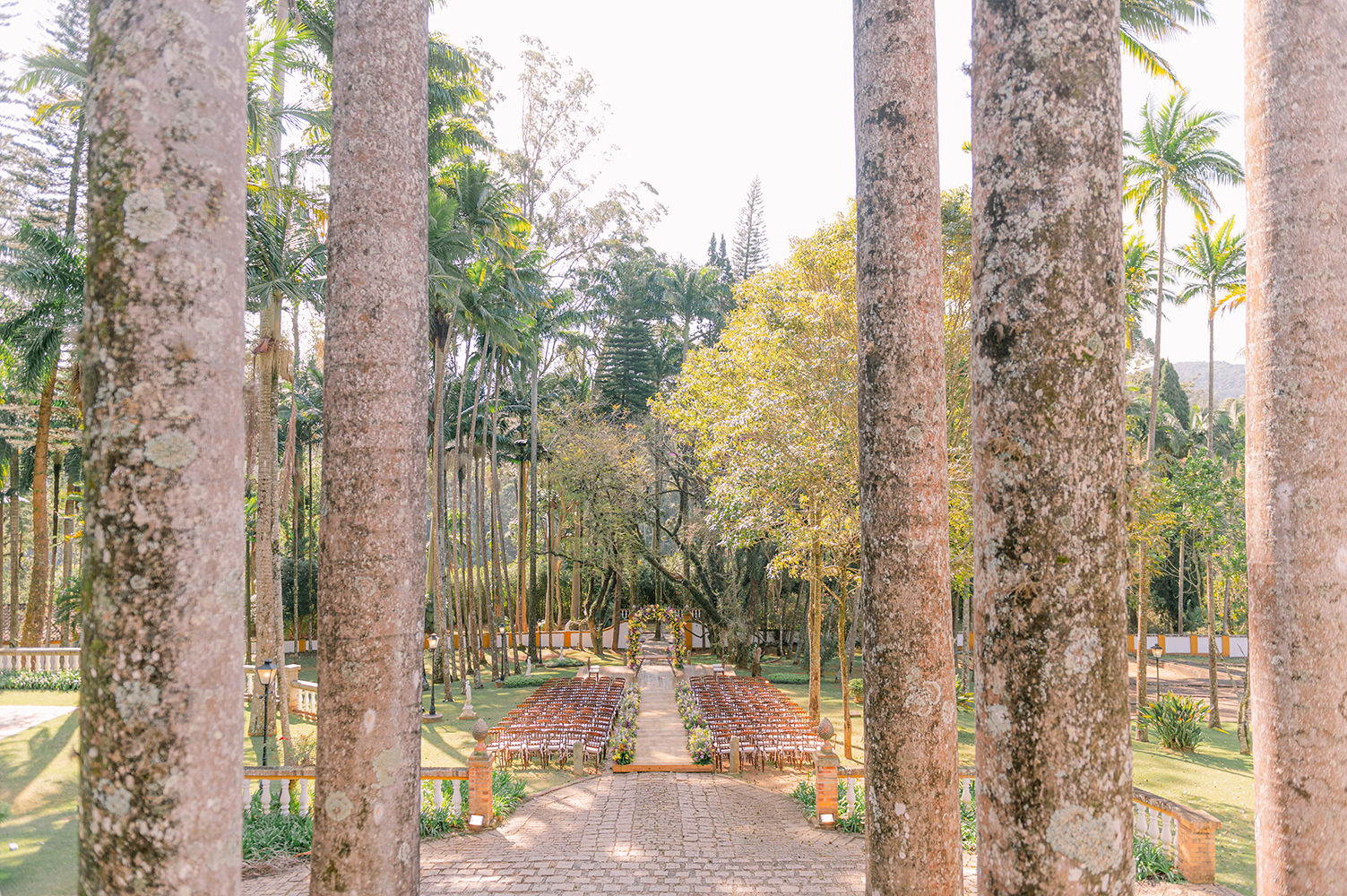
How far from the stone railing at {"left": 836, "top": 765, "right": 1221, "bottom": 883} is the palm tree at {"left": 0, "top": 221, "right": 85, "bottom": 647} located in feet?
61.6

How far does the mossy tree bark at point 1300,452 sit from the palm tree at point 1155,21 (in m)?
13.9

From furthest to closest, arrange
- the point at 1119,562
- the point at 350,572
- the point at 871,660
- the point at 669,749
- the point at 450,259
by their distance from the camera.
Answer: the point at 450,259
the point at 669,749
the point at 871,660
the point at 350,572
the point at 1119,562

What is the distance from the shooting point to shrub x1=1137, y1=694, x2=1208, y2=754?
15.0m

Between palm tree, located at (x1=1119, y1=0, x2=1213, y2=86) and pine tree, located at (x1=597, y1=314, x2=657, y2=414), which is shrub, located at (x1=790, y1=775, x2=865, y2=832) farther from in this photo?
pine tree, located at (x1=597, y1=314, x2=657, y2=414)

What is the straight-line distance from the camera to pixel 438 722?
17062 mm

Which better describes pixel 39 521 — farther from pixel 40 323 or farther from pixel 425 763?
pixel 425 763

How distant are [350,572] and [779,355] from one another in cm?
1270

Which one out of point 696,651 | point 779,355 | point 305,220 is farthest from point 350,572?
point 696,651

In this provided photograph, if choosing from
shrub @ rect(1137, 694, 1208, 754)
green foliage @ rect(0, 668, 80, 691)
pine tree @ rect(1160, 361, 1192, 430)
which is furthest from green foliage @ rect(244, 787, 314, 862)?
pine tree @ rect(1160, 361, 1192, 430)

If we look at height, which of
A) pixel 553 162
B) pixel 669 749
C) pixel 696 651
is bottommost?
pixel 696 651

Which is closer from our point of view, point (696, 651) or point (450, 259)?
point (450, 259)

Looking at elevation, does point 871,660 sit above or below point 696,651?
above

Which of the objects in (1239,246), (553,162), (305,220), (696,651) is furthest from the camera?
(696,651)

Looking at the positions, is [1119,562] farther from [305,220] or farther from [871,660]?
[305,220]
